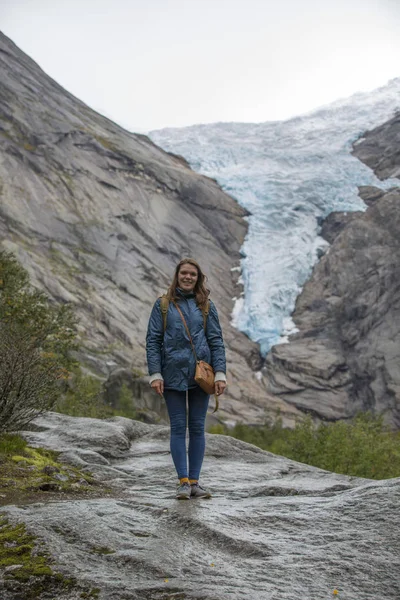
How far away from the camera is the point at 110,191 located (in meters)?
69.0

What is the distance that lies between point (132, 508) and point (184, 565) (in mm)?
1810

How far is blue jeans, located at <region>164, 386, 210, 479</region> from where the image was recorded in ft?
21.4

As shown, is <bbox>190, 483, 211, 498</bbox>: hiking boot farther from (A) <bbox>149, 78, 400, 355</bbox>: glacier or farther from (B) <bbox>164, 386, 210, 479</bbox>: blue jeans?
(A) <bbox>149, 78, 400, 355</bbox>: glacier

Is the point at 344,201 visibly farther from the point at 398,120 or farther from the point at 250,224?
the point at 398,120

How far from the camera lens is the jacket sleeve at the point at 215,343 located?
683 cm

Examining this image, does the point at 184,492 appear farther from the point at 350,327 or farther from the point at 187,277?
the point at 350,327

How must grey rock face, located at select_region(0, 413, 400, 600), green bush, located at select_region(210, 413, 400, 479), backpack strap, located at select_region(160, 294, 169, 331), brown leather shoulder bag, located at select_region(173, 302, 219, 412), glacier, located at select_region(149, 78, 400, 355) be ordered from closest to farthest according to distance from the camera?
grey rock face, located at select_region(0, 413, 400, 600) < brown leather shoulder bag, located at select_region(173, 302, 219, 412) < backpack strap, located at select_region(160, 294, 169, 331) < green bush, located at select_region(210, 413, 400, 479) < glacier, located at select_region(149, 78, 400, 355)

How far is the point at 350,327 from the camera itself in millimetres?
62750

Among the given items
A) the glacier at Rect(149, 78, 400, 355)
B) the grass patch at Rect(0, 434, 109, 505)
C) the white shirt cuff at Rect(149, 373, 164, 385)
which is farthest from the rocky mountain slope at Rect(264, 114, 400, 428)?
the white shirt cuff at Rect(149, 373, 164, 385)

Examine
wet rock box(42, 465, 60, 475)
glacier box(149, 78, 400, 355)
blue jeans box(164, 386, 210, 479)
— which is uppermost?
glacier box(149, 78, 400, 355)

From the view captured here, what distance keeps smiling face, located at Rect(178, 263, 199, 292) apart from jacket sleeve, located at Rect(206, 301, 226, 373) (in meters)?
0.43

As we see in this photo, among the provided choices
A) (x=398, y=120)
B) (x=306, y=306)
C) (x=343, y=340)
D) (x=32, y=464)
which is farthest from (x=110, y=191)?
(x=32, y=464)

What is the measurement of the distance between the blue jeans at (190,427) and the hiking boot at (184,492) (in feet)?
0.42

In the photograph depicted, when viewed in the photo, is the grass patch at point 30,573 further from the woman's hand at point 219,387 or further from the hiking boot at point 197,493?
the woman's hand at point 219,387
